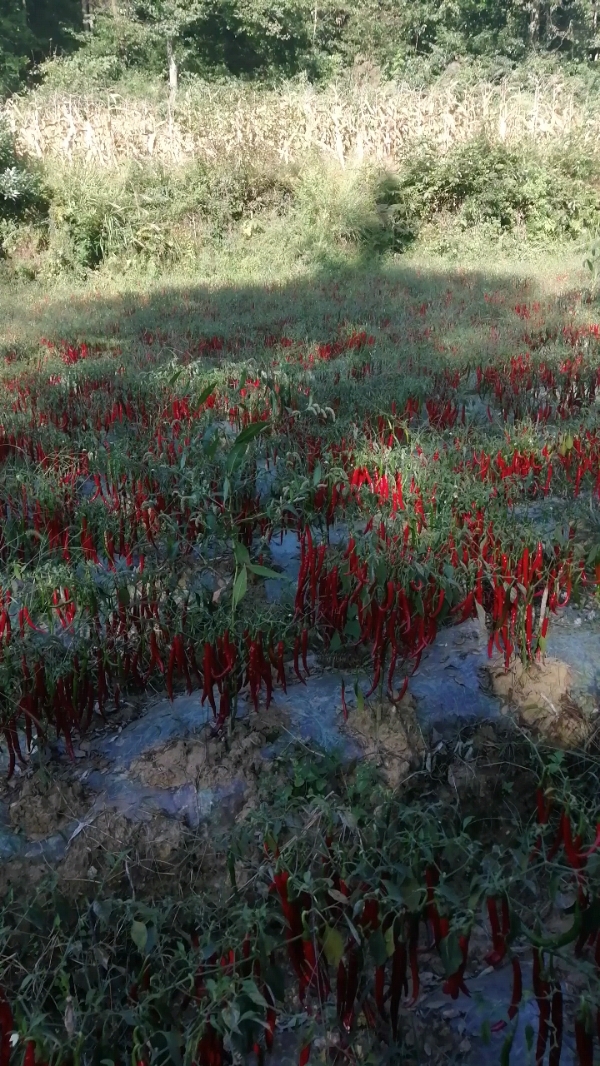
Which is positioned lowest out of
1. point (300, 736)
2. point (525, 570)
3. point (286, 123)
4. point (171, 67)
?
point (300, 736)

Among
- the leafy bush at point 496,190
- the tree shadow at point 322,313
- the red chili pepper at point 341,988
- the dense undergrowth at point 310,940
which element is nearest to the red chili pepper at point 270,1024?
the dense undergrowth at point 310,940

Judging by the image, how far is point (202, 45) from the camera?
29.9m

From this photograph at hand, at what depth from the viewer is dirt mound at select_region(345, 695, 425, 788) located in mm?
2564

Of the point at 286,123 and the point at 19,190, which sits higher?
Answer: the point at 286,123

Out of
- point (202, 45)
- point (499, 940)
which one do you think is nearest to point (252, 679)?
point (499, 940)

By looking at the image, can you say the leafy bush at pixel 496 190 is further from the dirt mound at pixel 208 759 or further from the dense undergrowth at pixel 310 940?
the dense undergrowth at pixel 310 940

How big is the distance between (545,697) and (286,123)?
13897 mm

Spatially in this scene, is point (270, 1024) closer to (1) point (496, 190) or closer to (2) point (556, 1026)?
(2) point (556, 1026)

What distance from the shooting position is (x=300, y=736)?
105 inches

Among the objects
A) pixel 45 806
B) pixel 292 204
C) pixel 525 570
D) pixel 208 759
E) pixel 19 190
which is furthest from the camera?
pixel 292 204

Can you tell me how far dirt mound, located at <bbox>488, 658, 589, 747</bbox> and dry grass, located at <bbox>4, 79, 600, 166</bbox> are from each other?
12.5 m

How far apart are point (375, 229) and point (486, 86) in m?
5.04

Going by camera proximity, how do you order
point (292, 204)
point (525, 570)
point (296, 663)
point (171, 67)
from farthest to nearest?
point (171, 67) < point (292, 204) < point (525, 570) < point (296, 663)

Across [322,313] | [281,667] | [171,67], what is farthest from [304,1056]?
[171,67]
